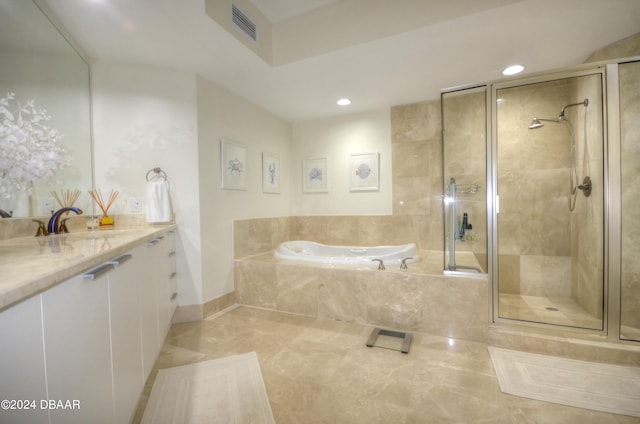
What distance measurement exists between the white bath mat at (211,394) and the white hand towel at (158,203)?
115 centimetres

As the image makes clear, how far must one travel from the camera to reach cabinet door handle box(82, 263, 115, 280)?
84 cm

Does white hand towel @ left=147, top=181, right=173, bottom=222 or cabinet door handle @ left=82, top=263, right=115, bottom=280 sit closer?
cabinet door handle @ left=82, top=263, right=115, bottom=280

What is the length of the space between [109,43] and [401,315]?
10.1ft

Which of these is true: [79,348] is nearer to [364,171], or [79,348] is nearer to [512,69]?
Answer: [364,171]

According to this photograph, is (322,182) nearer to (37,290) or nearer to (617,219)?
(617,219)

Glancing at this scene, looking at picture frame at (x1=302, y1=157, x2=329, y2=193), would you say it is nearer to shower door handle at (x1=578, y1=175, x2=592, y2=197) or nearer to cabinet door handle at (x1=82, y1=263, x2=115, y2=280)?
shower door handle at (x1=578, y1=175, x2=592, y2=197)

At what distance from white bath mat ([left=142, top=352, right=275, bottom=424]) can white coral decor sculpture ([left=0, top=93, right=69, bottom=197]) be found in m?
1.41

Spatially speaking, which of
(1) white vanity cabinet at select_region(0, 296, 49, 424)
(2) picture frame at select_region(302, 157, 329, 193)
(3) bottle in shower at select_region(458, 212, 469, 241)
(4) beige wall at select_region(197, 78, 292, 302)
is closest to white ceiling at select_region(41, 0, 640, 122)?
(4) beige wall at select_region(197, 78, 292, 302)

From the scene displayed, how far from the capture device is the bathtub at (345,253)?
8.13ft

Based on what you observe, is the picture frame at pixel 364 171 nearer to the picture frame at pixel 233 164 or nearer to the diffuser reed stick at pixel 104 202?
the picture frame at pixel 233 164

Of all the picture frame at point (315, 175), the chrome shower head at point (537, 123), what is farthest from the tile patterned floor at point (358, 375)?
the chrome shower head at point (537, 123)

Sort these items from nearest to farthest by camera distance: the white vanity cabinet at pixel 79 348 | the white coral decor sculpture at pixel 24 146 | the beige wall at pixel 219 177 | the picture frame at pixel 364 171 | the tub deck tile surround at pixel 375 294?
the white vanity cabinet at pixel 79 348, the white coral decor sculpture at pixel 24 146, the tub deck tile surround at pixel 375 294, the beige wall at pixel 219 177, the picture frame at pixel 364 171

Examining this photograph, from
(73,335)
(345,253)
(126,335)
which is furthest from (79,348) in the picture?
(345,253)

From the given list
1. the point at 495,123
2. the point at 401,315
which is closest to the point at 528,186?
the point at 495,123
